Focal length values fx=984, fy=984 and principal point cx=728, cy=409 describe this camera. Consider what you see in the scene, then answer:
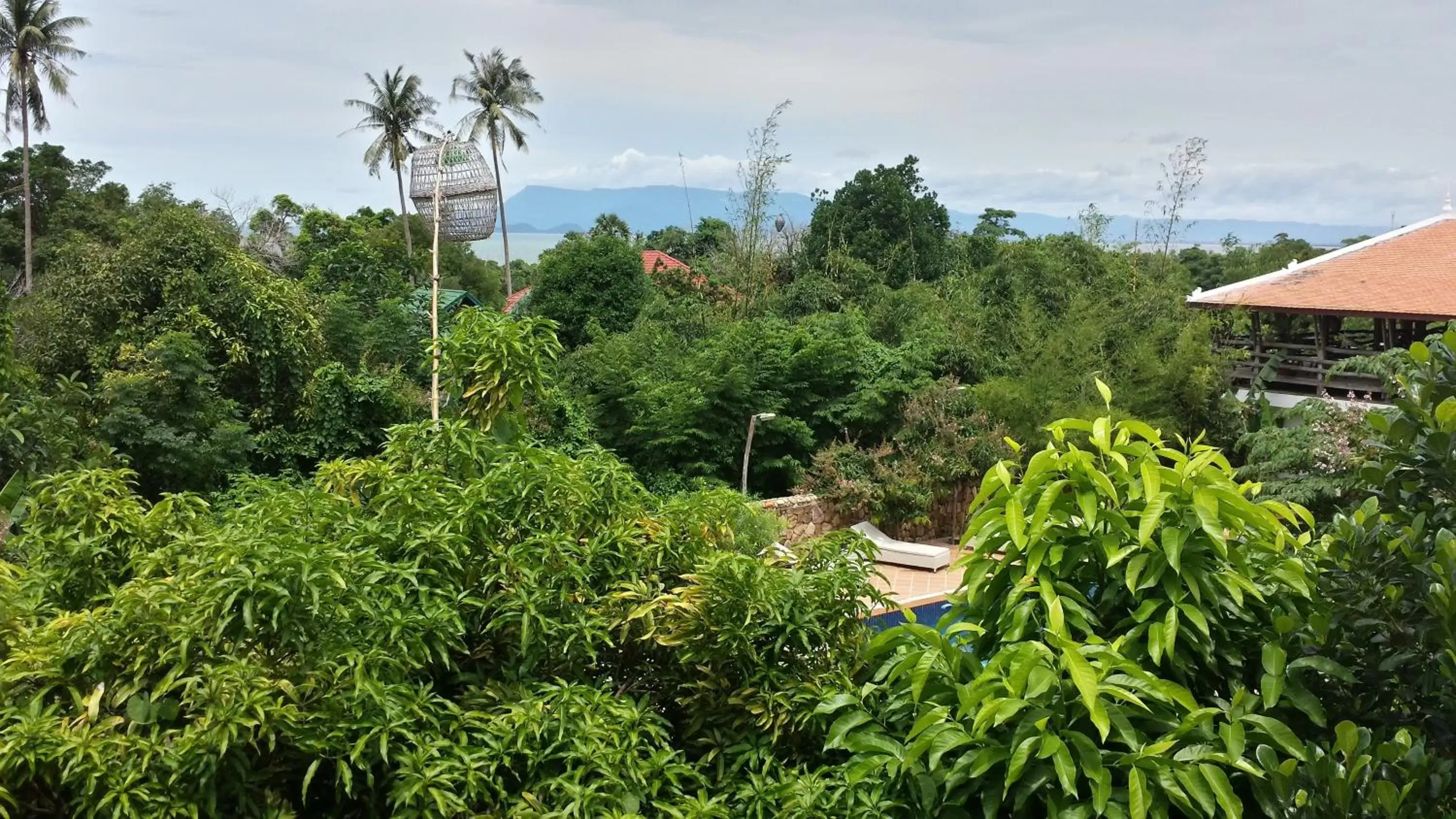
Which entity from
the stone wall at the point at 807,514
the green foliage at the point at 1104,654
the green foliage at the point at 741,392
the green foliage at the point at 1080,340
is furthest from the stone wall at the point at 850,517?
the green foliage at the point at 1104,654

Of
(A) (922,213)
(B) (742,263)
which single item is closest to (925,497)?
(B) (742,263)

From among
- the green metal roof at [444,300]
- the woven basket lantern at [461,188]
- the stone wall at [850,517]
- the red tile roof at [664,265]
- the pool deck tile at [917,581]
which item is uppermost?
the woven basket lantern at [461,188]

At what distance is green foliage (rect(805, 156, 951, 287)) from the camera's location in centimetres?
2186

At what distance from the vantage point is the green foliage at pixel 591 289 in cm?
1667

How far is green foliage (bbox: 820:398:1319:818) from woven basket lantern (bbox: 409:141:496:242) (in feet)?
27.2

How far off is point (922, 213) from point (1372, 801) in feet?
75.0

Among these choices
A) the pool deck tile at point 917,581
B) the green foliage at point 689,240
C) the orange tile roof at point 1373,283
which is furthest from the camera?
the green foliage at point 689,240

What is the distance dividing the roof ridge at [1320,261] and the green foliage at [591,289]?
8807 mm

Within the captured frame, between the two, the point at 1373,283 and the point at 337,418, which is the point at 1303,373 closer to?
the point at 1373,283

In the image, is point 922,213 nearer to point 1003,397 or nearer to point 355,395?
point 1003,397

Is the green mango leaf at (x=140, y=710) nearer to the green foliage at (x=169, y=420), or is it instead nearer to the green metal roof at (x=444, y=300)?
the green foliage at (x=169, y=420)

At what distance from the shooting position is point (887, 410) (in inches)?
547

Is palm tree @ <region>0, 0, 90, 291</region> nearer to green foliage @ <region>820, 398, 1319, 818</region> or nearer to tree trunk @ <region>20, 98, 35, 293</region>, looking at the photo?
tree trunk @ <region>20, 98, 35, 293</region>

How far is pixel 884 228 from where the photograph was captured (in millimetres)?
22969
